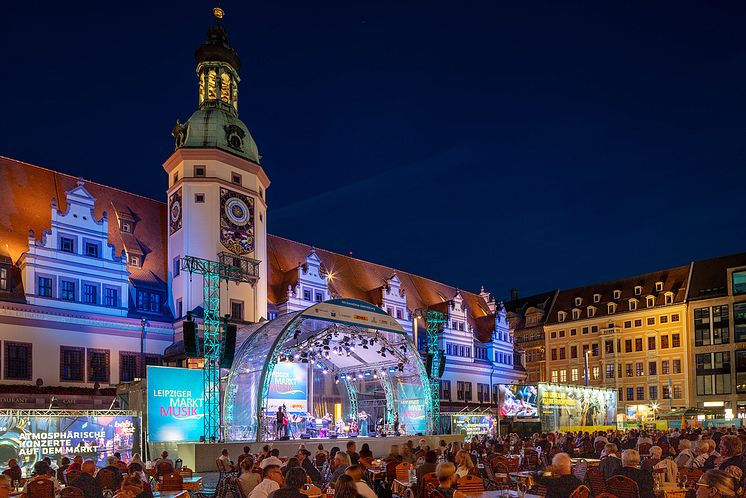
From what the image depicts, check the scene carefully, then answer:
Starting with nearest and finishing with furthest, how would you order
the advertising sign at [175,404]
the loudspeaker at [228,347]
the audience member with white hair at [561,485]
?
the audience member with white hair at [561,485] → the advertising sign at [175,404] → the loudspeaker at [228,347]

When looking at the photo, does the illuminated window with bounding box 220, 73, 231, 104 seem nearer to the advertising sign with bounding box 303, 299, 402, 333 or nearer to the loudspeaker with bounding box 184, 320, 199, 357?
the advertising sign with bounding box 303, 299, 402, 333

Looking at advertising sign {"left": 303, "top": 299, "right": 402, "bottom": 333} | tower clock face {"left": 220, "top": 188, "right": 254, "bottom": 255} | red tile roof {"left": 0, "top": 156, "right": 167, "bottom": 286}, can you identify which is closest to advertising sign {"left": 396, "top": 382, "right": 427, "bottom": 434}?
advertising sign {"left": 303, "top": 299, "right": 402, "bottom": 333}

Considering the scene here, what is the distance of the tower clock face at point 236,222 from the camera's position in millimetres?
36781

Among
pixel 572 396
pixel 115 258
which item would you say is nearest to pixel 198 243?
pixel 115 258

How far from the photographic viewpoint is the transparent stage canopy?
2750 centimetres

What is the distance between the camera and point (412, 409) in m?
34.7

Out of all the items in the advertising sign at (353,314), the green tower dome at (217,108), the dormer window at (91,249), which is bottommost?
the advertising sign at (353,314)

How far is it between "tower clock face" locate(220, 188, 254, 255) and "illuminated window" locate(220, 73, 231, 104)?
19.6 ft

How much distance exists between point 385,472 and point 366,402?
24154mm

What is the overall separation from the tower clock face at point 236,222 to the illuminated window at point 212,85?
6.09 metres

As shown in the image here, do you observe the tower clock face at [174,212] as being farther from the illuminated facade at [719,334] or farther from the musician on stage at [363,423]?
the illuminated facade at [719,334]

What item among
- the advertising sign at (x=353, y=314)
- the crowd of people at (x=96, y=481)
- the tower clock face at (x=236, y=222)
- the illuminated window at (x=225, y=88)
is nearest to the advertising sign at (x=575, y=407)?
the advertising sign at (x=353, y=314)

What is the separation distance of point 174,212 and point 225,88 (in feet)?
25.5

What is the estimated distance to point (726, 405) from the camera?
55.5m
